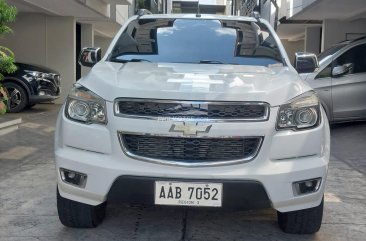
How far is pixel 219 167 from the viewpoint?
3594mm

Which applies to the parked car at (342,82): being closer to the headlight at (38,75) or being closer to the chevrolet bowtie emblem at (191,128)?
the headlight at (38,75)

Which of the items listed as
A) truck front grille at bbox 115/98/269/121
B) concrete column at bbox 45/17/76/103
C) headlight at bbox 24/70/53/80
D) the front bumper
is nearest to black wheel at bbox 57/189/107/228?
the front bumper

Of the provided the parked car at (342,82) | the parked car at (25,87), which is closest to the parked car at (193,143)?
the parked car at (342,82)

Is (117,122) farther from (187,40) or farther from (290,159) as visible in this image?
(187,40)

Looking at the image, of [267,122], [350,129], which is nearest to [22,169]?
[267,122]

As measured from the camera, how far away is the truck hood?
12.0 ft

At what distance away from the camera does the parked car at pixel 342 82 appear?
9.80 meters

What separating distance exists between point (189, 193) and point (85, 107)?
960 mm

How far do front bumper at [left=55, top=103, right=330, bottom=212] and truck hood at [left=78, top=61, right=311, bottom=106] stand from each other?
179 mm

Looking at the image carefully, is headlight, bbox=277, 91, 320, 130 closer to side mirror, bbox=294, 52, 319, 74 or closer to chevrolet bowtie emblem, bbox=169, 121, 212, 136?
chevrolet bowtie emblem, bbox=169, 121, 212, 136

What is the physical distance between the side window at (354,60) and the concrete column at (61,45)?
828 cm

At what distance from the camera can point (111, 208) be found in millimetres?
4816

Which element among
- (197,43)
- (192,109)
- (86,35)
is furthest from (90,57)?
(86,35)

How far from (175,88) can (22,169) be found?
3451 millimetres
